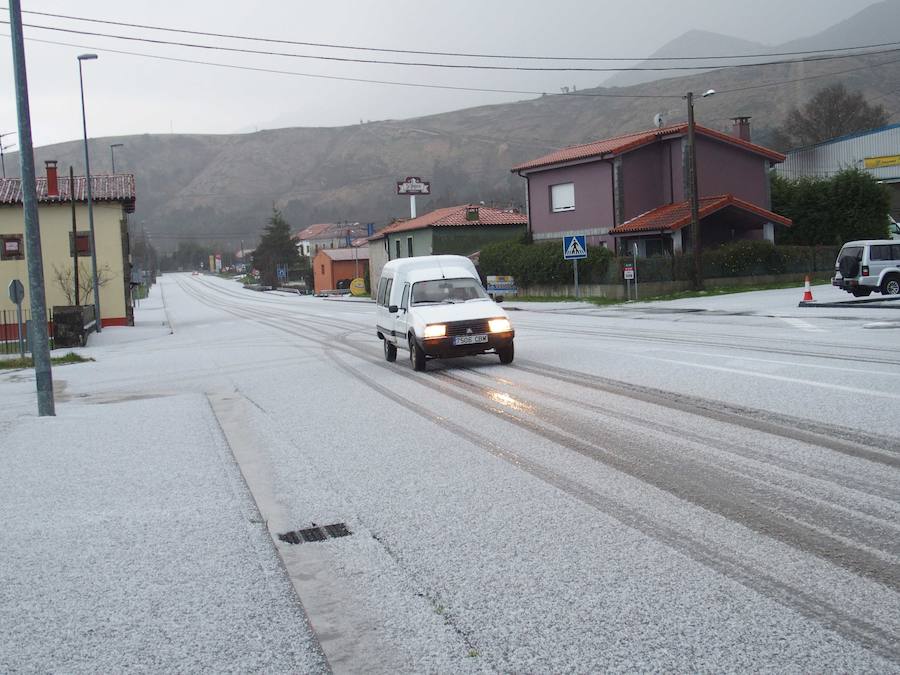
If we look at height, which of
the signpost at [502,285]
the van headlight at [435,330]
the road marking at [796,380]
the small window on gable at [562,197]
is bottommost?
the road marking at [796,380]

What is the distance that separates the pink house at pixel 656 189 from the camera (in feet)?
137

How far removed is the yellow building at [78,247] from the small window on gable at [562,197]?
2179cm

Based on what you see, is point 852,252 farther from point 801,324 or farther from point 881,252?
point 801,324

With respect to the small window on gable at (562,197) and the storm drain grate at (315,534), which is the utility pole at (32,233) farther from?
the small window on gable at (562,197)

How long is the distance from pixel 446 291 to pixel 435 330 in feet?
5.09

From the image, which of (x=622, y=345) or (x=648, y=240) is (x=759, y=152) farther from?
(x=622, y=345)

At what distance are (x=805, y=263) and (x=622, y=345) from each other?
26319 millimetres

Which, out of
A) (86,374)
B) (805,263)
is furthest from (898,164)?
(86,374)

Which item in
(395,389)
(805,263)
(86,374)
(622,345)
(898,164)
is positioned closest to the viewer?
(395,389)

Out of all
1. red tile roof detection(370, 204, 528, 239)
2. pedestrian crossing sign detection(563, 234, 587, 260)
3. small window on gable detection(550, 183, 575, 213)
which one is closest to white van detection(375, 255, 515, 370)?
pedestrian crossing sign detection(563, 234, 587, 260)

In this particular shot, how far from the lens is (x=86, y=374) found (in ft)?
66.4

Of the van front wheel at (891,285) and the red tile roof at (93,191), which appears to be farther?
the red tile roof at (93,191)

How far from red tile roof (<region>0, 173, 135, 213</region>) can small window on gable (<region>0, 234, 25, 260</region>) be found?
1.62 m

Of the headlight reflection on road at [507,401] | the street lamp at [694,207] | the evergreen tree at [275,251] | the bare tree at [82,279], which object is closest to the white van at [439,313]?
the headlight reflection on road at [507,401]
